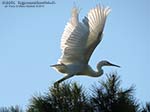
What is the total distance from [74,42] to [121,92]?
5.27ft

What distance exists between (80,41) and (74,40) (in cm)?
14

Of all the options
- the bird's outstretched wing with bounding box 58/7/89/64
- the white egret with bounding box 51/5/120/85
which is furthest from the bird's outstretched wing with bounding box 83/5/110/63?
the bird's outstretched wing with bounding box 58/7/89/64

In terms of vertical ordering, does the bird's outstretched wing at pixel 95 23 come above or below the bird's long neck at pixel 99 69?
above

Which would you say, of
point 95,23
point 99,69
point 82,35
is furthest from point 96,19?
point 99,69

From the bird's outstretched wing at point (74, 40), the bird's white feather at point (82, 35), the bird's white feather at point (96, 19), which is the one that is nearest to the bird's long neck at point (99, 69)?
the bird's white feather at point (82, 35)

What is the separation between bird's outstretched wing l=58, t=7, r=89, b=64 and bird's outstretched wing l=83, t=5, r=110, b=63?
15 centimetres

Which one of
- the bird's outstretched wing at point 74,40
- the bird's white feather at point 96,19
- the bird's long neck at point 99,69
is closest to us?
the bird's white feather at point 96,19

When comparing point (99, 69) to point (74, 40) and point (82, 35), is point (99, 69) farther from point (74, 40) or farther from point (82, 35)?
point (82, 35)

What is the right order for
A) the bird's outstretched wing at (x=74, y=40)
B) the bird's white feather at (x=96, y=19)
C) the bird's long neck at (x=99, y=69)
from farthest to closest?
the bird's long neck at (x=99, y=69) → the bird's outstretched wing at (x=74, y=40) → the bird's white feather at (x=96, y=19)

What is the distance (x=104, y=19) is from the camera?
1265 cm

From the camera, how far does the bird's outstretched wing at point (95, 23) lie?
12.6m

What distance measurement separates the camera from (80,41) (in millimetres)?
12836

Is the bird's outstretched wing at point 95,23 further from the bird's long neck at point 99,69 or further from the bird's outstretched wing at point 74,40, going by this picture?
the bird's long neck at point 99,69

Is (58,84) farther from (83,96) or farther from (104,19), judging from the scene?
(104,19)
